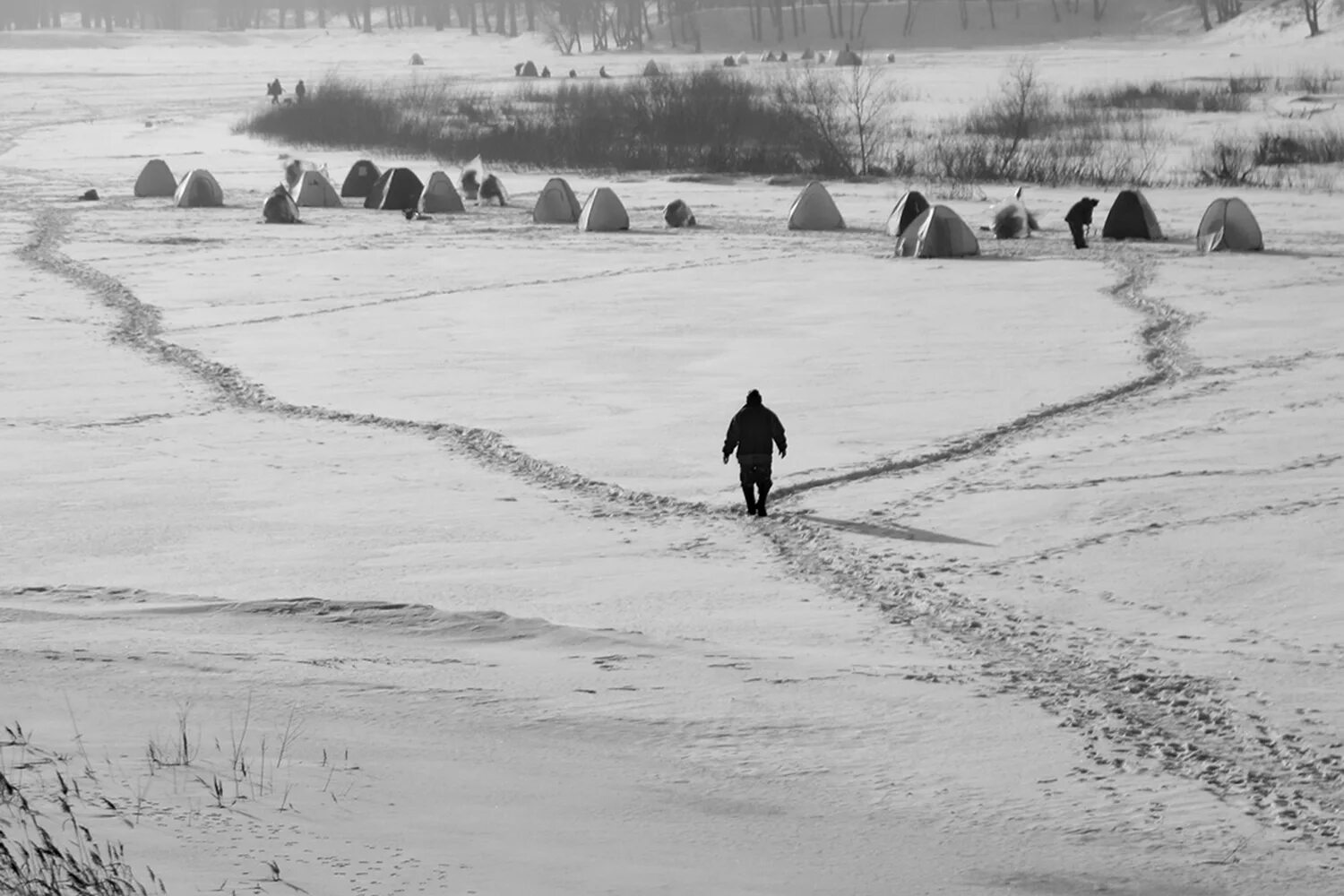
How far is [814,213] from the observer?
24781mm

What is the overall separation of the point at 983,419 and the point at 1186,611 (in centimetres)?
442

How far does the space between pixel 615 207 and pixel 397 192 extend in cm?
543

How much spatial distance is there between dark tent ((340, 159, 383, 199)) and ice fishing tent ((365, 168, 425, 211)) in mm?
2136

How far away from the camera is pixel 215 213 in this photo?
28172 millimetres

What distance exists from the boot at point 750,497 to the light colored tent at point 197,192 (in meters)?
21.2

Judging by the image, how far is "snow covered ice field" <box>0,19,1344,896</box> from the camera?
5.55 m

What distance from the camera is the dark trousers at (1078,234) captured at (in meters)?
21.8

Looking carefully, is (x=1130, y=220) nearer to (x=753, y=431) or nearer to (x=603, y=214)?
(x=603, y=214)

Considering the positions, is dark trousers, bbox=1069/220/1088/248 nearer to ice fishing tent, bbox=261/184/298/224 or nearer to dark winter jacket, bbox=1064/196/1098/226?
dark winter jacket, bbox=1064/196/1098/226

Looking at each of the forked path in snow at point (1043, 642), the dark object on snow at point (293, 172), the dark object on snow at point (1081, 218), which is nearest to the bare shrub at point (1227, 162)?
the dark object on snow at point (1081, 218)

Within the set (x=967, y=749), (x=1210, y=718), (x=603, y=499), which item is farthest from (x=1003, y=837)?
(x=603, y=499)

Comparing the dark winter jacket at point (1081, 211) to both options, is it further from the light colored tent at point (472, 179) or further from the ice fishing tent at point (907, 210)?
the light colored tent at point (472, 179)

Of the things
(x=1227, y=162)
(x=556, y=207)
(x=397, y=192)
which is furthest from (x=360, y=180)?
(x=1227, y=162)

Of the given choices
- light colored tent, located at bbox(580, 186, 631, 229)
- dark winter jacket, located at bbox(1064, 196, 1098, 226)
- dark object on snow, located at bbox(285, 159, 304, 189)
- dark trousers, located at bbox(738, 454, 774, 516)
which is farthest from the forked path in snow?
dark object on snow, located at bbox(285, 159, 304, 189)
